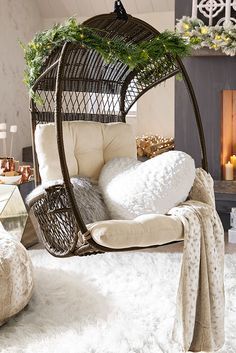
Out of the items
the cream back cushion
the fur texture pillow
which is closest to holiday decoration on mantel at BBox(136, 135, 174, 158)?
the cream back cushion

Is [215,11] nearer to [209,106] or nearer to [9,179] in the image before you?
[209,106]

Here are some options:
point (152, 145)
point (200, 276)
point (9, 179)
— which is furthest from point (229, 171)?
point (200, 276)

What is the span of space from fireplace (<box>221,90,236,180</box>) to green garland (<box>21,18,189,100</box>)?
7.41 ft

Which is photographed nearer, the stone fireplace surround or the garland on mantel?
the garland on mantel

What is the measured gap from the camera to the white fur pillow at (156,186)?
8.31ft

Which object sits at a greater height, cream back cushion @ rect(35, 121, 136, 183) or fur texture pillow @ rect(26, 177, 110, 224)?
cream back cushion @ rect(35, 121, 136, 183)

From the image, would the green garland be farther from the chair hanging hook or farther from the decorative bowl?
the decorative bowl

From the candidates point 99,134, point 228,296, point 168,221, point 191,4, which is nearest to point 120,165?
point 99,134

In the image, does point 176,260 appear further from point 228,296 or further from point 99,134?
point 99,134

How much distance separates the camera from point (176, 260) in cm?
414

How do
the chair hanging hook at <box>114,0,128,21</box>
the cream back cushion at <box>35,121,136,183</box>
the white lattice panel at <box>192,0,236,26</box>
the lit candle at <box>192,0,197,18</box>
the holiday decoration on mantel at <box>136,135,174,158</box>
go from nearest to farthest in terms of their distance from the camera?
the chair hanging hook at <box>114,0,128,21</box>
the cream back cushion at <box>35,121,136,183</box>
the white lattice panel at <box>192,0,236,26</box>
the lit candle at <box>192,0,197,18</box>
the holiday decoration on mantel at <box>136,135,174,158</box>

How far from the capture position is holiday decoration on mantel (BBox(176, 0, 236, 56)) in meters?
4.53

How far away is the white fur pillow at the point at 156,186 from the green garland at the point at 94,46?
17.0 inches

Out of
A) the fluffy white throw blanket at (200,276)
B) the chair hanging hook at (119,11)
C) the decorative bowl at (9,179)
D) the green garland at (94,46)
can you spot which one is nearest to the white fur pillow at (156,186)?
the fluffy white throw blanket at (200,276)
